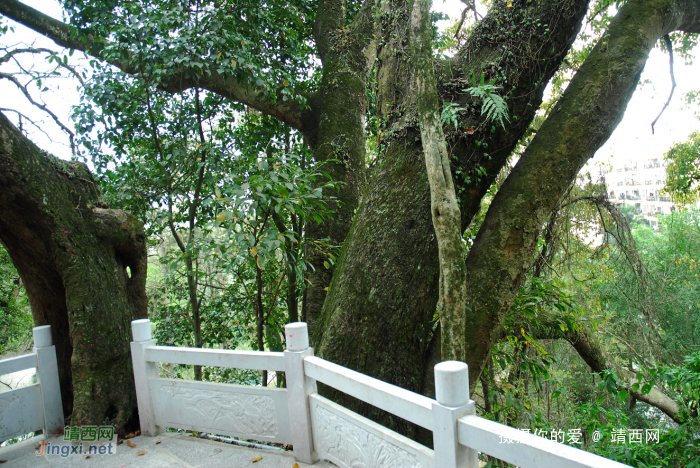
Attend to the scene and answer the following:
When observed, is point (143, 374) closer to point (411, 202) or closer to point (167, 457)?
point (167, 457)

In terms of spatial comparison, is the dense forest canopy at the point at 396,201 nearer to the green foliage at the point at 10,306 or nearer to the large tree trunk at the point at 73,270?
the large tree trunk at the point at 73,270

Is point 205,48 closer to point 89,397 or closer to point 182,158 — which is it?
point 182,158

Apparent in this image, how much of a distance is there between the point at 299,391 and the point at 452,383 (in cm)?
128

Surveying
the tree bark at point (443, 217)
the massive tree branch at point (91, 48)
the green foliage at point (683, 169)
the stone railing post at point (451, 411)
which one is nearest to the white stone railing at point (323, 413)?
the stone railing post at point (451, 411)

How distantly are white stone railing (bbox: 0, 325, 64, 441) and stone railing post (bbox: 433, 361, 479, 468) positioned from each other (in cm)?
329

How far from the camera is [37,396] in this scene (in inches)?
141

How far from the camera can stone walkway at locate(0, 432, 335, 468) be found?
2917 millimetres

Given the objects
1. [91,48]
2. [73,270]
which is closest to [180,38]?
[91,48]

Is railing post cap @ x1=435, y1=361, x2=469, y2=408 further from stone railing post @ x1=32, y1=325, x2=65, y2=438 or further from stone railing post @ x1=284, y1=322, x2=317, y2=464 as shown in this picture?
stone railing post @ x1=32, y1=325, x2=65, y2=438

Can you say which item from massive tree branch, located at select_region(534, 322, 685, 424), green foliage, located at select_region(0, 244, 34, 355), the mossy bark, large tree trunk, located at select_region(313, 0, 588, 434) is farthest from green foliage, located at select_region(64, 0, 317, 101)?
green foliage, located at select_region(0, 244, 34, 355)

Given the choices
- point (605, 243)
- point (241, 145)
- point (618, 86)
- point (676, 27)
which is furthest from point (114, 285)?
point (605, 243)

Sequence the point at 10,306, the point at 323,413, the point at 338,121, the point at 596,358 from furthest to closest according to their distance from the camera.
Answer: the point at 10,306
the point at 596,358
the point at 338,121
the point at 323,413

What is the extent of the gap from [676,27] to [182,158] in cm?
502

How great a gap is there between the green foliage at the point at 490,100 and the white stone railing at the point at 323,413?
6.57ft
